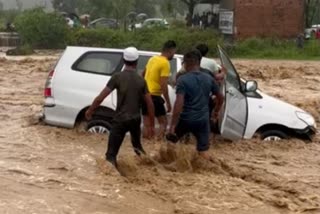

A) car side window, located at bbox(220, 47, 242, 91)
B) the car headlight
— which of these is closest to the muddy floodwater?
the car headlight

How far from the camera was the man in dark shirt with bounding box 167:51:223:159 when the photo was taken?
364 inches

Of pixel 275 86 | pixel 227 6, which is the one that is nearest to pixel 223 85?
pixel 275 86

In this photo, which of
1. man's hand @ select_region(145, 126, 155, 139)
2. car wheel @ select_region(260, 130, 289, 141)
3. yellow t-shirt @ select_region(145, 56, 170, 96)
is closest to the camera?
man's hand @ select_region(145, 126, 155, 139)

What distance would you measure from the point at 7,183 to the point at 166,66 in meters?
2.91

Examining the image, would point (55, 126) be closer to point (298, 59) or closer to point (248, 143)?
point (248, 143)

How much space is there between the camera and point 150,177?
31.0ft

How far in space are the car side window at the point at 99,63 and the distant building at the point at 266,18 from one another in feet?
101

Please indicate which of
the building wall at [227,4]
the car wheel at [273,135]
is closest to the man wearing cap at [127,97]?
the car wheel at [273,135]

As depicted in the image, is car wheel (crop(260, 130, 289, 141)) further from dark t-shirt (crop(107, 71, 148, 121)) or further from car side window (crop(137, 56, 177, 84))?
dark t-shirt (crop(107, 71, 148, 121))

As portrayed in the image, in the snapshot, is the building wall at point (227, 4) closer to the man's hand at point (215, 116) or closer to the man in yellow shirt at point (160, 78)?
the man in yellow shirt at point (160, 78)

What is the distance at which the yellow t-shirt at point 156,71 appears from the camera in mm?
10828

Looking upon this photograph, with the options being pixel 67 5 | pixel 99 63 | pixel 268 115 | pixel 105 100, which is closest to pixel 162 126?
pixel 105 100

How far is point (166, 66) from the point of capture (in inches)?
427

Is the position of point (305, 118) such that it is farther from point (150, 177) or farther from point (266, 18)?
point (266, 18)
